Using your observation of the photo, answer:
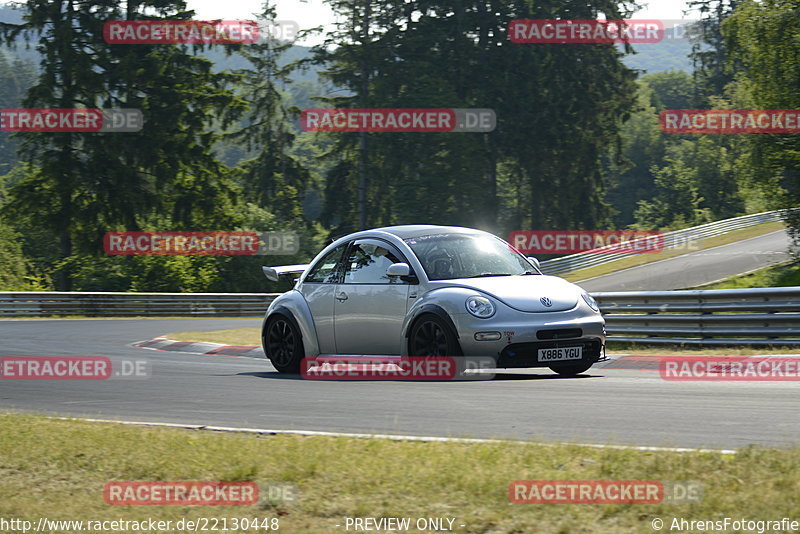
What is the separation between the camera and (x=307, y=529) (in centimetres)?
495

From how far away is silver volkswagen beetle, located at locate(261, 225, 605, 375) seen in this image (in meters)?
10.5

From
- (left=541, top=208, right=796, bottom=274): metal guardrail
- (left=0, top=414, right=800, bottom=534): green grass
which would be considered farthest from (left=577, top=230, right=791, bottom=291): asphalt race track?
(left=0, top=414, right=800, bottom=534): green grass

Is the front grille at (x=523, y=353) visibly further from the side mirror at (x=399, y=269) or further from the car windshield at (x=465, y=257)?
the side mirror at (x=399, y=269)

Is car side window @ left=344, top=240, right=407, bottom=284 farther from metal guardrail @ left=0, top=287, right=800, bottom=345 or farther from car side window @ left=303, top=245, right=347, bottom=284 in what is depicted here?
metal guardrail @ left=0, top=287, right=800, bottom=345

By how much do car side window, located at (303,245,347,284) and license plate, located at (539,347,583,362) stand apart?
2.83 meters

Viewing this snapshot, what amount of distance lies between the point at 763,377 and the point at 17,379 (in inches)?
340

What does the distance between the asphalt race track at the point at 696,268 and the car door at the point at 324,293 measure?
25.0 metres

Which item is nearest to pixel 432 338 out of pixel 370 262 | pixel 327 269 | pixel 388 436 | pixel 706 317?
pixel 370 262

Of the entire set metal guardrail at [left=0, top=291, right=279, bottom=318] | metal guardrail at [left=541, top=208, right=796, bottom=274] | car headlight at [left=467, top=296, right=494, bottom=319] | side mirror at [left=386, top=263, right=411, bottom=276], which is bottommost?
metal guardrail at [left=0, top=291, right=279, bottom=318]

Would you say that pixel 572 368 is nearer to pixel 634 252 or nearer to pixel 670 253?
pixel 670 253

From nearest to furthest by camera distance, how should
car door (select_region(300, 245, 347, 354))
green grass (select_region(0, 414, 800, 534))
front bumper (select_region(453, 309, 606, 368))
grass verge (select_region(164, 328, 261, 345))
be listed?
green grass (select_region(0, 414, 800, 534))
front bumper (select_region(453, 309, 606, 368))
car door (select_region(300, 245, 347, 354))
grass verge (select_region(164, 328, 261, 345))

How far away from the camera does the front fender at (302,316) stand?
488 inches

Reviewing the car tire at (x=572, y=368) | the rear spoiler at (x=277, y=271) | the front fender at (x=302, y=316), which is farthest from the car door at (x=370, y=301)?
the car tire at (x=572, y=368)

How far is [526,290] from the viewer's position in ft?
35.5
